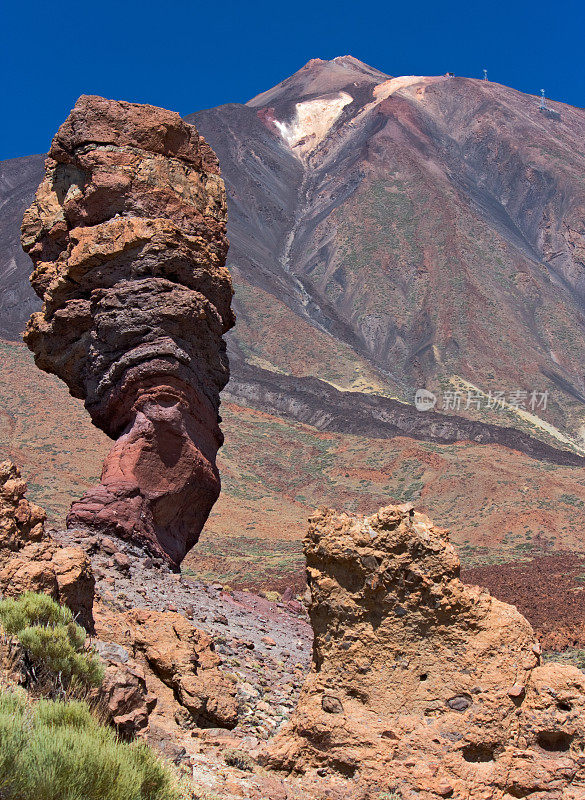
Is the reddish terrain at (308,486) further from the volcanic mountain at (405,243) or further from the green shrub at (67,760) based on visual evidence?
the green shrub at (67,760)

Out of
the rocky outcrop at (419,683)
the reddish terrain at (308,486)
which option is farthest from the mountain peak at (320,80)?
the rocky outcrop at (419,683)

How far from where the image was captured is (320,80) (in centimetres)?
12469

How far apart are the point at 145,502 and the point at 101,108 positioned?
5695mm

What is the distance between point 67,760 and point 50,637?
5.95 feet

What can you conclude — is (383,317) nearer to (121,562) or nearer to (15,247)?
(15,247)

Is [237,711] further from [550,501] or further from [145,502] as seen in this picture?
[550,501]

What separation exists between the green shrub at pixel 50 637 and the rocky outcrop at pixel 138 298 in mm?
5315

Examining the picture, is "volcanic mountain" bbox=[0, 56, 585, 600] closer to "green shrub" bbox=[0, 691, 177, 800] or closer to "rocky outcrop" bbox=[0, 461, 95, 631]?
"rocky outcrop" bbox=[0, 461, 95, 631]

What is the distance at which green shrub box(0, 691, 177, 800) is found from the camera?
3.14 meters

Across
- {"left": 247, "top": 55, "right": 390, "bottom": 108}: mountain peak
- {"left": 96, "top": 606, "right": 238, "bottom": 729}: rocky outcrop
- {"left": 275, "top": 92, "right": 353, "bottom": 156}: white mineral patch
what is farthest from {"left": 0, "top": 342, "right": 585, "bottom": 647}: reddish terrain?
{"left": 247, "top": 55, "right": 390, "bottom": 108}: mountain peak

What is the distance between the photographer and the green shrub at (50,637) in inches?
190

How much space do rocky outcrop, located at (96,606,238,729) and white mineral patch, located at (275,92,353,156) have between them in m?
105
